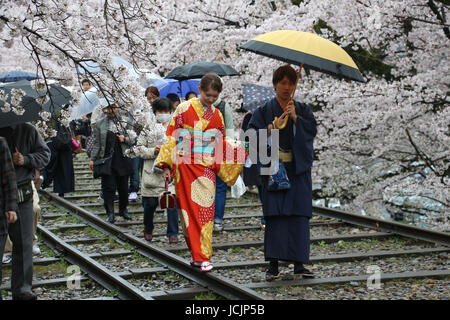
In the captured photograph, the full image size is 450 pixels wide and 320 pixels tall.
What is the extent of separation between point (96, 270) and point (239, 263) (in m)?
1.53

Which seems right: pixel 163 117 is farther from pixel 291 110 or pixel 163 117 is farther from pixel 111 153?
pixel 291 110

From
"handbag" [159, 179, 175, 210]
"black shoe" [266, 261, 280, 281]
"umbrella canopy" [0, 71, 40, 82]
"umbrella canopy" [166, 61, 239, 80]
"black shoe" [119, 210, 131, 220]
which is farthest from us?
"umbrella canopy" [0, 71, 40, 82]

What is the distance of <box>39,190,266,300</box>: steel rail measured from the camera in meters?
5.22

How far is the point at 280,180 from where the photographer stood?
225 inches

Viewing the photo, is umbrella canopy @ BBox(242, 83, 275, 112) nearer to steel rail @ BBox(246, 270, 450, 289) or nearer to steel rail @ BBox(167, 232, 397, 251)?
steel rail @ BBox(167, 232, 397, 251)

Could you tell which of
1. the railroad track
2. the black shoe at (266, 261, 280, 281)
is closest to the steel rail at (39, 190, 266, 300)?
the railroad track

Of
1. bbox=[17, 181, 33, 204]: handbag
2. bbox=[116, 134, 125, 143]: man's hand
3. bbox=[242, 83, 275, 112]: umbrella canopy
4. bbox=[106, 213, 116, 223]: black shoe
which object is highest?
bbox=[242, 83, 275, 112]: umbrella canopy

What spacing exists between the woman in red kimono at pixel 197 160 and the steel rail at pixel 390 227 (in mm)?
2947

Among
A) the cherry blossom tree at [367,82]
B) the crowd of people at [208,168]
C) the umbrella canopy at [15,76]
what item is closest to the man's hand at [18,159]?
the crowd of people at [208,168]

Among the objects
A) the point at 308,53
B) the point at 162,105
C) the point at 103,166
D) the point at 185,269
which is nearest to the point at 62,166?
the point at 103,166

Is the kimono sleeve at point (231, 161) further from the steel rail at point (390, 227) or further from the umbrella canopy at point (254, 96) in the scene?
the steel rail at point (390, 227)

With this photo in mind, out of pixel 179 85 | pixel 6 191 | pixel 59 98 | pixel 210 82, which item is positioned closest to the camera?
pixel 6 191

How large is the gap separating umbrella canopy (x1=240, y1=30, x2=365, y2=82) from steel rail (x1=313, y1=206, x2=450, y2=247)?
269 cm

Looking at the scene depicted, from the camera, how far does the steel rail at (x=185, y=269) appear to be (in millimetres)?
5223
